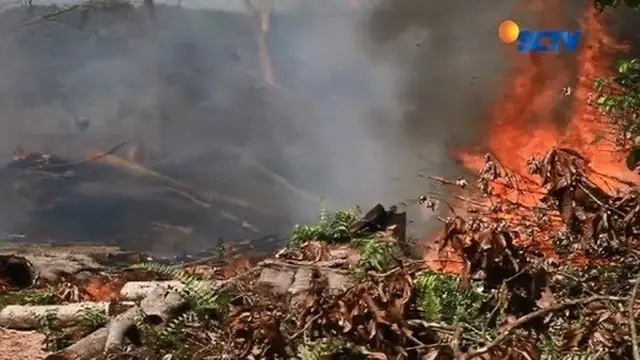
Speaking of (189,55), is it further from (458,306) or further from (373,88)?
(458,306)

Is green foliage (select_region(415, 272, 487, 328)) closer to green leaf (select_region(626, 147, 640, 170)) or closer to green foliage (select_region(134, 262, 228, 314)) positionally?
green leaf (select_region(626, 147, 640, 170))

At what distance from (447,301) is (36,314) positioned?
4.01 m

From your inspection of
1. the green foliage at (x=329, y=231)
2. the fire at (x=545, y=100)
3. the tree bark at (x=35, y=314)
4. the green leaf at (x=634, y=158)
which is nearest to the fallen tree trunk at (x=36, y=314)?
the tree bark at (x=35, y=314)

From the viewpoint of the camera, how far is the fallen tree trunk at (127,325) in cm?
612

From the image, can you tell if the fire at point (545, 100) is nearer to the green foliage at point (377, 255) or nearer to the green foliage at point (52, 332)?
the green foliage at point (377, 255)

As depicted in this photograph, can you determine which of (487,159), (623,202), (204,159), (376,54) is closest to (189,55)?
(204,159)

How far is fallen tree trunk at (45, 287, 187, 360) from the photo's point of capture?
20.1 feet

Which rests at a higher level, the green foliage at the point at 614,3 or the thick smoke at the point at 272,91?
the thick smoke at the point at 272,91

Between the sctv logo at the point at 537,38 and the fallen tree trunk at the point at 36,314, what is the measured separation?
9287 mm

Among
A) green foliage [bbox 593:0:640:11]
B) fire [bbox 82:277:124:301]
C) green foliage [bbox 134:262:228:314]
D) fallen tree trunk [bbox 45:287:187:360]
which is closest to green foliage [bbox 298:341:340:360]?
green foliage [bbox 593:0:640:11]

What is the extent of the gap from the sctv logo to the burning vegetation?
3757mm

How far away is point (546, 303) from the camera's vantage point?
12.9 ft

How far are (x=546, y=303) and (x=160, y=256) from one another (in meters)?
10.9

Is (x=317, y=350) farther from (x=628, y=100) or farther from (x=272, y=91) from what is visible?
(x=272, y=91)
